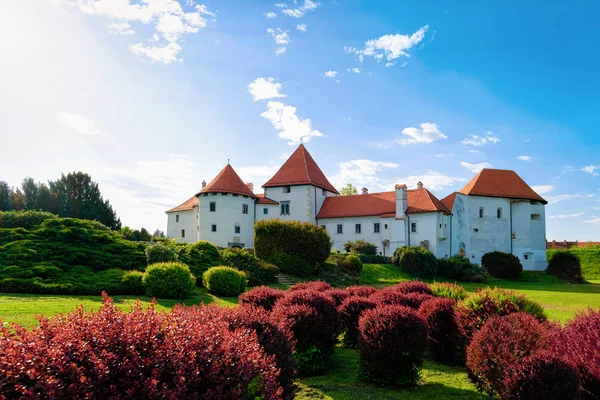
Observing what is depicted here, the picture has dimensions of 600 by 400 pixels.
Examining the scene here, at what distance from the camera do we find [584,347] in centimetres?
566

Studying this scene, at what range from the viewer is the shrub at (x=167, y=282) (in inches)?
663

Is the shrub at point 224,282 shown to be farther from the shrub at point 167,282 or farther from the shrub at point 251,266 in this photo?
the shrub at point 251,266

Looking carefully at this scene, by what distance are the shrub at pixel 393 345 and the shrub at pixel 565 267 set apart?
42983mm

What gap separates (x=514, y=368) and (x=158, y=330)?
447 centimetres

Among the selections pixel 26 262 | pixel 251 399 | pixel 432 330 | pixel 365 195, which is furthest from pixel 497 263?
pixel 251 399

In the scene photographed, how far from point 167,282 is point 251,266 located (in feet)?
30.0

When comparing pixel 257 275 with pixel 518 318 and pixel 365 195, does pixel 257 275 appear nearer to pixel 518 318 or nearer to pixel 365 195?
pixel 518 318

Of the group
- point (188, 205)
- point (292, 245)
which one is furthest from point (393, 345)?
point (188, 205)

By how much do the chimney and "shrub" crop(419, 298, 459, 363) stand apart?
108ft

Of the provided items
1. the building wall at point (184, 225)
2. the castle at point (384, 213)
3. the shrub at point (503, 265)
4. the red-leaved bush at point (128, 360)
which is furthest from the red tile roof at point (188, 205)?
the red-leaved bush at point (128, 360)

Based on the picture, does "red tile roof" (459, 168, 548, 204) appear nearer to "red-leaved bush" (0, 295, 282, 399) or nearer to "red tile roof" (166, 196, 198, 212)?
"red tile roof" (166, 196, 198, 212)

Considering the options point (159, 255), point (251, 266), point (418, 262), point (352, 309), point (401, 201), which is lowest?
point (418, 262)

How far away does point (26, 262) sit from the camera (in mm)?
18562

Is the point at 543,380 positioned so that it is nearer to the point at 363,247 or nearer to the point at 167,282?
the point at 167,282
